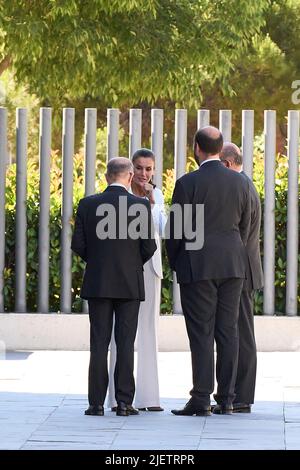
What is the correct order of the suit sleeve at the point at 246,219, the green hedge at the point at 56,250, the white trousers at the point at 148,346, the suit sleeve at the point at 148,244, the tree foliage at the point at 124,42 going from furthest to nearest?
the tree foliage at the point at 124,42 → the green hedge at the point at 56,250 → the white trousers at the point at 148,346 → the suit sleeve at the point at 246,219 → the suit sleeve at the point at 148,244

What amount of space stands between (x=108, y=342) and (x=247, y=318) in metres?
1.12

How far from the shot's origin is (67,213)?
13703 millimetres

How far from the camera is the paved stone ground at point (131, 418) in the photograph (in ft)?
27.8

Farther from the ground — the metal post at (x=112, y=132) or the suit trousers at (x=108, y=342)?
the metal post at (x=112, y=132)

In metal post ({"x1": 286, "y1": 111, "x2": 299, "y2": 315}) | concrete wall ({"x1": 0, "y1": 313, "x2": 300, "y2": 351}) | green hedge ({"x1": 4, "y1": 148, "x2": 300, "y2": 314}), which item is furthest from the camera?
green hedge ({"x1": 4, "y1": 148, "x2": 300, "y2": 314})

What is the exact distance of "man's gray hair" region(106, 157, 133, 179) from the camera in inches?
378

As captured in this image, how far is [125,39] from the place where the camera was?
60.7 feet

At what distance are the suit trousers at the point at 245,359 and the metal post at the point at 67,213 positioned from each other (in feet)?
12.7

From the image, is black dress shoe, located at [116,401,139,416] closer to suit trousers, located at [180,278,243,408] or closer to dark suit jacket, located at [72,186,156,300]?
suit trousers, located at [180,278,243,408]

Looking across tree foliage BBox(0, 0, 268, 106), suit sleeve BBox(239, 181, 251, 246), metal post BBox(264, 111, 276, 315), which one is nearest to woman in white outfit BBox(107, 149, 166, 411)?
suit sleeve BBox(239, 181, 251, 246)

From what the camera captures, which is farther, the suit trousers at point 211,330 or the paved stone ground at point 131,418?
the suit trousers at point 211,330

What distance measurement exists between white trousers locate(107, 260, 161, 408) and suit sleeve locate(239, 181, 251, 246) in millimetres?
739

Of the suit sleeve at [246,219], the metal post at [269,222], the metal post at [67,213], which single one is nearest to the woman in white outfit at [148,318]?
the suit sleeve at [246,219]

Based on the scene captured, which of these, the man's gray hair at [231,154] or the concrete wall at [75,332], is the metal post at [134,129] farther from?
the man's gray hair at [231,154]
